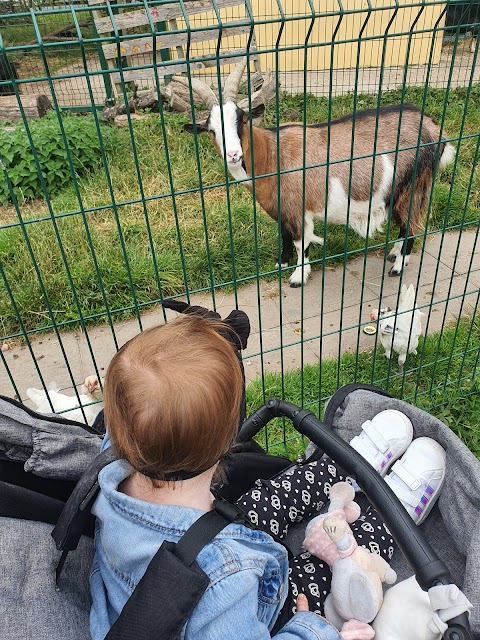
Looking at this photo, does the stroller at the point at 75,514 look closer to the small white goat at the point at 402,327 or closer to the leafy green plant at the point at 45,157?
→ the small white goat at the point at 402,327

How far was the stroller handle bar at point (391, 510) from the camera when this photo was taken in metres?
1.04

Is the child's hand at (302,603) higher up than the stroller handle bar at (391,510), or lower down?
lower down

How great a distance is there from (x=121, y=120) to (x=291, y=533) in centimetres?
637

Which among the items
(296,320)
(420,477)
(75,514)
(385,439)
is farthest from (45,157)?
(75,514)

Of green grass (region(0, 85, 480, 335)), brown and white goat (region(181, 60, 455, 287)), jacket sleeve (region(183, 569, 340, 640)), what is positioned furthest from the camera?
brown and white goat (region(181, 60, 455, 287))

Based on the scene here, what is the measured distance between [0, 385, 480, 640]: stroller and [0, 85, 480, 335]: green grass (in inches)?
59.8

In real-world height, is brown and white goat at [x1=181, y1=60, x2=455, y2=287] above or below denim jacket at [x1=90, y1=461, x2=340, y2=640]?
below

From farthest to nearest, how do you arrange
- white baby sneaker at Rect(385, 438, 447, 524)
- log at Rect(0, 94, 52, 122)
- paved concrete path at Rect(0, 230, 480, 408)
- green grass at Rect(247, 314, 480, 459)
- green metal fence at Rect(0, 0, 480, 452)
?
log at Rect(0, 94, 52, 122)
paved concrete path at Rect(0, 230, 480, 408)
green metal fence at Rect(0, 0, 480, 452)
green grass at Rect(247, 314, 480, 459)
white baby sneaker at Rect(385, 438, 447, 524)


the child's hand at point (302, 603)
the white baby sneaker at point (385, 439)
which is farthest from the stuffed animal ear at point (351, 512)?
the child's hand at point (302, 603)

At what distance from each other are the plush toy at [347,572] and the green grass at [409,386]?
87cm

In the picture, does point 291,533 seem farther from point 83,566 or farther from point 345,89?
point 345,89

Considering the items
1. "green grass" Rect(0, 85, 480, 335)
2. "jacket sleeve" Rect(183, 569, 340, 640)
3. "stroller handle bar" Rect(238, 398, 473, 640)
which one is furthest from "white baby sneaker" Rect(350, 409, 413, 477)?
"green grass" Rect(0, 85, 480, 335)

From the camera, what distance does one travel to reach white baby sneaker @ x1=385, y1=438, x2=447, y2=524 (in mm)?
1830

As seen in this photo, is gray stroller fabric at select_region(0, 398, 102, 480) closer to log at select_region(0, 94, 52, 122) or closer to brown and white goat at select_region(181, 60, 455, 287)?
brown and white goat at select_region(181, 60, 455, 287)
